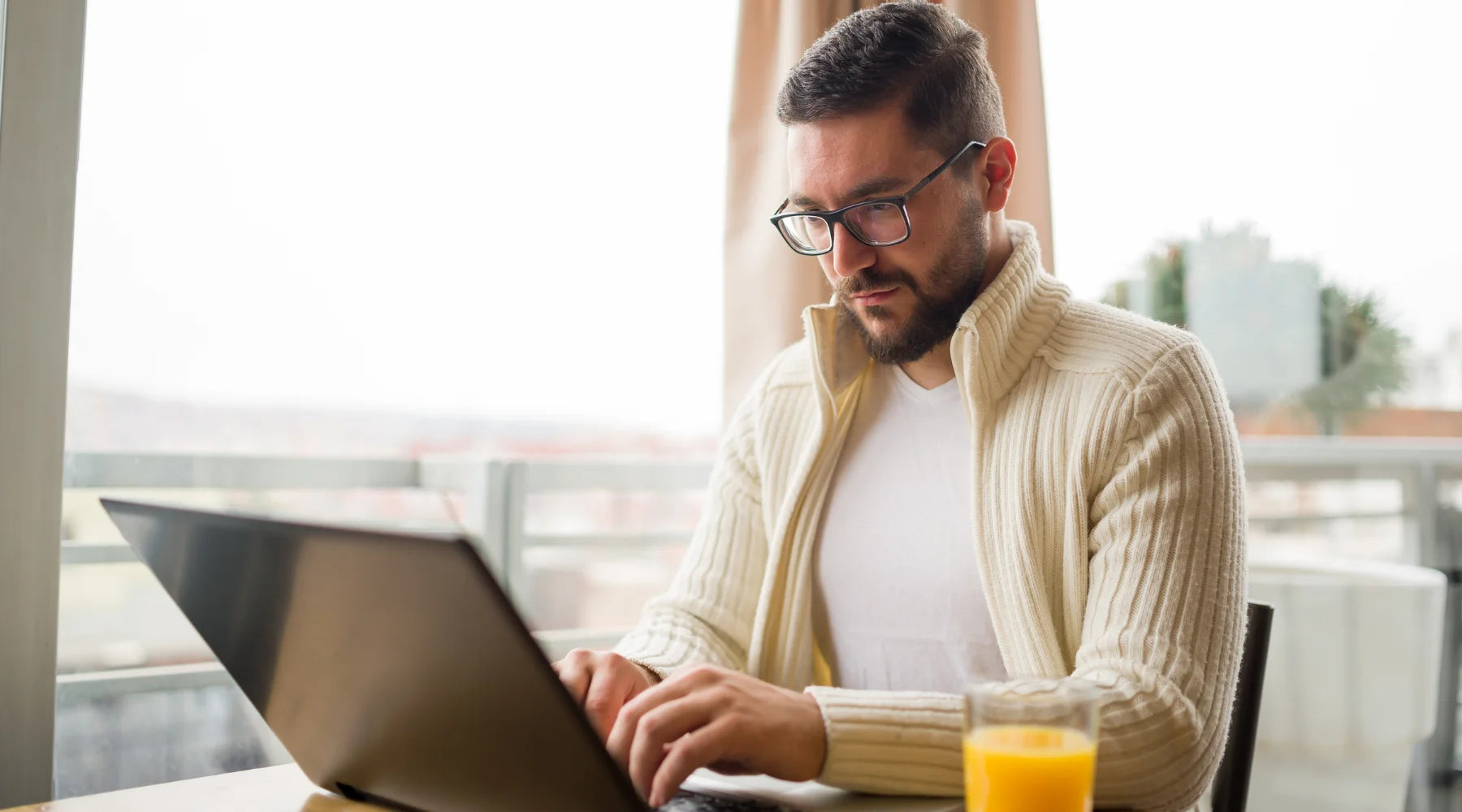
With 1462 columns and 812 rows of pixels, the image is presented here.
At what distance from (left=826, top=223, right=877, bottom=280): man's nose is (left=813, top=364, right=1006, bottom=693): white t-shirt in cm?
19

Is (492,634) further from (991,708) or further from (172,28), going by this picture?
(172,28)

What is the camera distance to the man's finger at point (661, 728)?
77 cm

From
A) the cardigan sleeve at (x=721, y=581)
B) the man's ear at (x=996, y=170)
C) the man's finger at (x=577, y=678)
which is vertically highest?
the man's ear at (x=996, y=170)

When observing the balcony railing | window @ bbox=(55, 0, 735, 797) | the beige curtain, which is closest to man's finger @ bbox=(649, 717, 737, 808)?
the balcony railing

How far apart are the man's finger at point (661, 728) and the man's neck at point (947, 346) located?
601 millimetres

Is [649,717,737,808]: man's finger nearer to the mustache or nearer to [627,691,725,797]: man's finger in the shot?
[627,691,725,797]: man's finger

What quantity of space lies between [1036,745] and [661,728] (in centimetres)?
27

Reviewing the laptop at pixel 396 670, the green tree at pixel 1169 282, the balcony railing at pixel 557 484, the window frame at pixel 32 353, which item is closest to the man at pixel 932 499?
the laptop at pixel 396 670

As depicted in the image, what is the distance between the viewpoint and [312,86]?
1845mm

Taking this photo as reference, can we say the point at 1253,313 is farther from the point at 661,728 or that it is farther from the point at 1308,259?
the point at 661,728

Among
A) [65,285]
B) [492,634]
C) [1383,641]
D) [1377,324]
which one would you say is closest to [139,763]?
[65,285]

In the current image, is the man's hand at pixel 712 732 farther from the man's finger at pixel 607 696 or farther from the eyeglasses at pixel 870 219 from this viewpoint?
the eyeglasses at pixel 870 219

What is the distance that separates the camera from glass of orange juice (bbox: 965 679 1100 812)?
635mm

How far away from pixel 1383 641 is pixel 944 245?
43.3 inches
